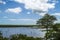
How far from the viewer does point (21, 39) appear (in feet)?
85.5

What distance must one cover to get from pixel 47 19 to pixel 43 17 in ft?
4.09

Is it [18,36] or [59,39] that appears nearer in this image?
[59,39]

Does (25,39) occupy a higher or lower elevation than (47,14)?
lower

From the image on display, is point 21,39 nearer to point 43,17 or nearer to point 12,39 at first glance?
point 12,39

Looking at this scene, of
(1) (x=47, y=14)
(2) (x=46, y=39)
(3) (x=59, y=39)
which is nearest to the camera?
(3) (x=59, y=39)

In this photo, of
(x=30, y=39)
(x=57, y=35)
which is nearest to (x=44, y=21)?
(x=30, y=39)

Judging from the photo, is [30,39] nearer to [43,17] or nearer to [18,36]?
[18,36]

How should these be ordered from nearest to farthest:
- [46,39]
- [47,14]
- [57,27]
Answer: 1. [57,27]
2. [46,39]
3. [47,14]

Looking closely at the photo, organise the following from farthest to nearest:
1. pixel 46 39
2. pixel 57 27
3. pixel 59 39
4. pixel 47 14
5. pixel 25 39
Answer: pixel 47 14 → pixel 46 39 → pixel 57 27 → pixel 25 39 → pixel 59 39

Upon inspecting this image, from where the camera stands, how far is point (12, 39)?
2708 centimetres

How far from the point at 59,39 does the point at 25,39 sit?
465 cm

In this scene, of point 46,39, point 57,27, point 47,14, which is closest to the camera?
point 57,27

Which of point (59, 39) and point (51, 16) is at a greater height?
point (51, 16)

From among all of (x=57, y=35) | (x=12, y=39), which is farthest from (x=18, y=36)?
(x=57, y=35)
